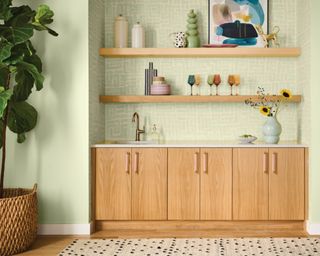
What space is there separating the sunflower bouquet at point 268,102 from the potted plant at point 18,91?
215 centimetres

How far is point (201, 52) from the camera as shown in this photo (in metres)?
5.46

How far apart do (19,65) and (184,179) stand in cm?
190

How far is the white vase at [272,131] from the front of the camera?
532 centimetres

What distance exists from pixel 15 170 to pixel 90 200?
29.8 inches

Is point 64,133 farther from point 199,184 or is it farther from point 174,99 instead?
point 199,184

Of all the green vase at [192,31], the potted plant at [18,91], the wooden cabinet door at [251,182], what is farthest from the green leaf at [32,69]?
the wooden cabinet door at [251,182]

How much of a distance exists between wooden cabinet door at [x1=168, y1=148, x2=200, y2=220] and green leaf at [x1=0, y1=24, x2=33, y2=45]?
1.74 metres

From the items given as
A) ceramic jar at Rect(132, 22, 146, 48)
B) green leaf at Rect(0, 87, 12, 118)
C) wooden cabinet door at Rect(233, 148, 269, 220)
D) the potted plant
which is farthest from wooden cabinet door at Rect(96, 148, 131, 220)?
green leaf at Rect(0, 87, 12, 118)

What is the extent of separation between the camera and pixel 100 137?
5605mm

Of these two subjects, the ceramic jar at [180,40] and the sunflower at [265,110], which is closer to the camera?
the sunflower at [265,110]

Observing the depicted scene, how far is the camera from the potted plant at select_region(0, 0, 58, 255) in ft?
14.0

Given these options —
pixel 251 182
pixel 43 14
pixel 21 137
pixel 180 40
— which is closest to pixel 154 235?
pixel 251 182

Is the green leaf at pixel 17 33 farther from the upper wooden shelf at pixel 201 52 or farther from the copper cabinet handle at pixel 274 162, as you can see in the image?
the copper cabinet handle at pixel 274 162

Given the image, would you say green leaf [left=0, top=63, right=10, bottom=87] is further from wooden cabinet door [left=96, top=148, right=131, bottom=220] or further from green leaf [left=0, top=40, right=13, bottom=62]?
wooden cabinet door [left=96, top=148, right=131, bottom=220]
